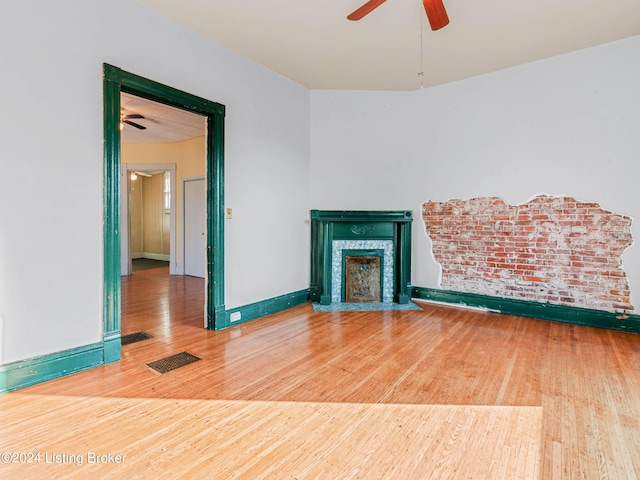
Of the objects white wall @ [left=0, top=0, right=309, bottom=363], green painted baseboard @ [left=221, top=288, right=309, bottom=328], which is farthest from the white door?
white wall @ [left=0, top=0, right=309, bottom=363]

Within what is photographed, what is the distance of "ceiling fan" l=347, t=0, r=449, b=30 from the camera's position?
2.48 metres

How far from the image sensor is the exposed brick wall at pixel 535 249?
3.79m

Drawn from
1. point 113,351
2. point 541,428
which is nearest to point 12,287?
point 113,351

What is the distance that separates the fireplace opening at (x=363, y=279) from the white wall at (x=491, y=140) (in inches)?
24.8

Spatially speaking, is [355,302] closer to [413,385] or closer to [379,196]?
[379,196]

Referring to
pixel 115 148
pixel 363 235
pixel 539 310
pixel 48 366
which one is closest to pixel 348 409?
pixel 48 366

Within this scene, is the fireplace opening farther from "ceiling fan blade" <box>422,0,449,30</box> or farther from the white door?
the white door

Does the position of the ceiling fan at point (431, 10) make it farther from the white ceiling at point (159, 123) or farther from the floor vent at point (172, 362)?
the floor vent at point (172, 362)

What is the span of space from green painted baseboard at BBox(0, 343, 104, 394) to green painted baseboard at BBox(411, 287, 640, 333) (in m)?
3.90

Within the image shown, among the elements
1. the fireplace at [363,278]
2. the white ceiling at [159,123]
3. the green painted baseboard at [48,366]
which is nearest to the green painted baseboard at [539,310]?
the fireplace at [363,278]

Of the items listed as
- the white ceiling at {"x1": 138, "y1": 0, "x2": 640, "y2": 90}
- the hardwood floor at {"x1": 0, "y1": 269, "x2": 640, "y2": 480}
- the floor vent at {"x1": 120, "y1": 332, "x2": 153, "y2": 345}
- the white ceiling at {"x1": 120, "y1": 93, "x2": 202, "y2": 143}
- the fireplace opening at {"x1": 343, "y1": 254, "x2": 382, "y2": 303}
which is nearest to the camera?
the hardwood floor at {"x1": 0, "y1": 269, "x2": 640, "y2": 480}

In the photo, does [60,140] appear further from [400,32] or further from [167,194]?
[167,194]

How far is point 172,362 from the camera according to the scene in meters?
2.83

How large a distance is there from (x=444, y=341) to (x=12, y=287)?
3.49 meters
